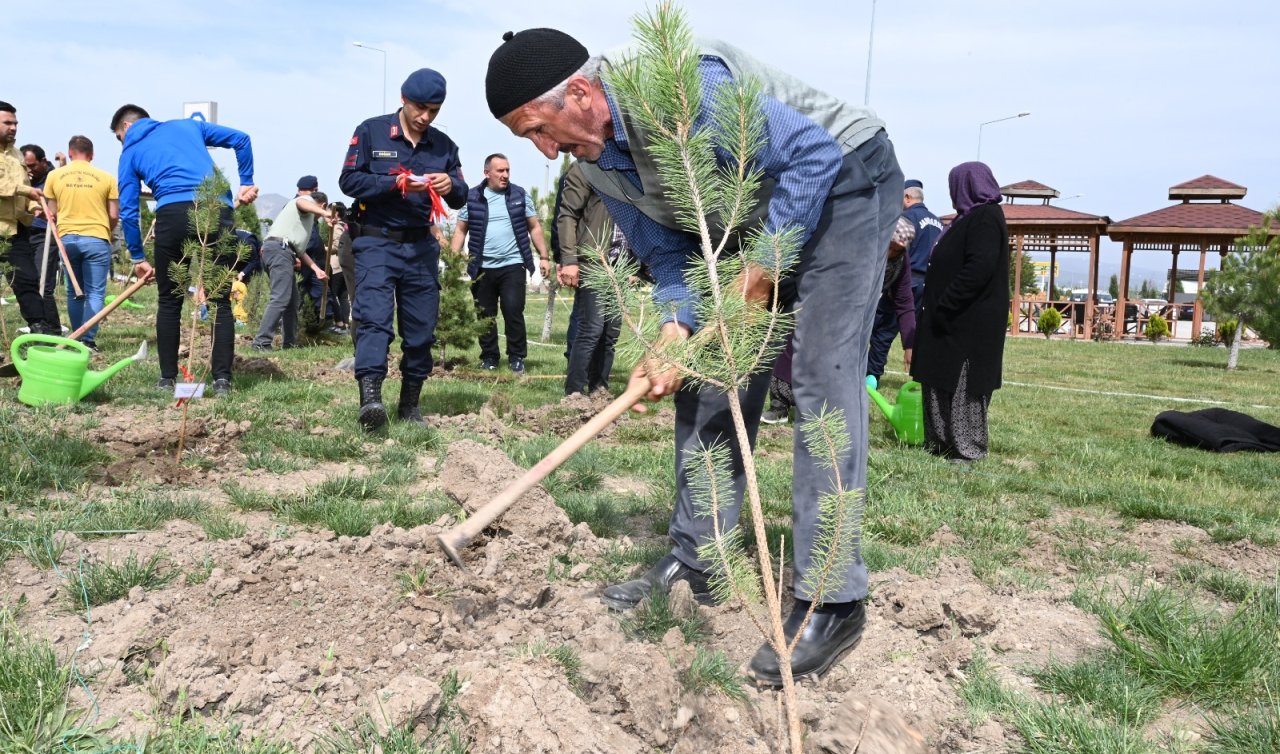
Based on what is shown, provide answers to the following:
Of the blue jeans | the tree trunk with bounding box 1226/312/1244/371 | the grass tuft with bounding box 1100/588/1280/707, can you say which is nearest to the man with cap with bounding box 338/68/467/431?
the grass tuft with bounding box 1100/588/1280/707

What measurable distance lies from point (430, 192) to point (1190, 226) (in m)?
26.1

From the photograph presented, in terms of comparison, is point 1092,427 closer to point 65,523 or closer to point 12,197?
point 65,523

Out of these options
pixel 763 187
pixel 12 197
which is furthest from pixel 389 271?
pixel 12 197

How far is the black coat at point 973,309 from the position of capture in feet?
17.7

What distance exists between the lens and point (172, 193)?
19.5 ft

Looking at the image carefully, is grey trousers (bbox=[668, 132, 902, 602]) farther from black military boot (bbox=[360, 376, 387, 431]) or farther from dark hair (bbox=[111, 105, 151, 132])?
dark hair (bbox=[111, 105, 151, 132])

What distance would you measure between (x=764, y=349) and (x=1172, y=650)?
4.72 ft

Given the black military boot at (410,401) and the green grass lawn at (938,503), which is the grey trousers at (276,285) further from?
the black military boot at (410,401)

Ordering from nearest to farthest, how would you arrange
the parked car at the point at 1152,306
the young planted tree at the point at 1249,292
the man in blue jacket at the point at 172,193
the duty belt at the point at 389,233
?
the duty belt at the point at 389,233 < the man in blue jacket at the point at 172,193 < the young planted tree at the point at 1249,292 < the parked car at the point at 1152,306

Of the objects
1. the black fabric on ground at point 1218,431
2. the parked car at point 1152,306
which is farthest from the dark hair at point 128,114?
the parked car at point 1152,306

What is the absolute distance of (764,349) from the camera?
192cm

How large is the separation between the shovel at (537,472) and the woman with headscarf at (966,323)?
3730 mm

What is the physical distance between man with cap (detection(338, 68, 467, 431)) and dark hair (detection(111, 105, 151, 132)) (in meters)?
2.42

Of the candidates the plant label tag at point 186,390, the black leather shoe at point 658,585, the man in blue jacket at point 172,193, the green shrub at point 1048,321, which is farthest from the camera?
the green shrub at point 1048,321
